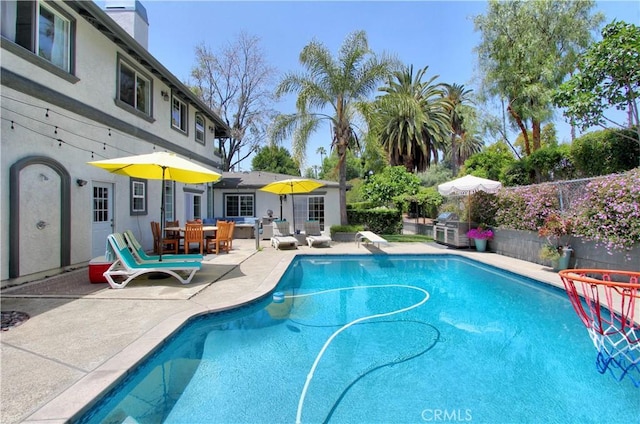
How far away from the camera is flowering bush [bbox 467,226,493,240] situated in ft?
42.0

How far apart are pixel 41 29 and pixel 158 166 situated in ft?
12.9

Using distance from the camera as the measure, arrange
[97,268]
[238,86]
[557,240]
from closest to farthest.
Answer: [97,268] < [557,240] < [238,86]

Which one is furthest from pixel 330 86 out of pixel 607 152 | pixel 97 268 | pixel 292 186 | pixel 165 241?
pixel 97 268

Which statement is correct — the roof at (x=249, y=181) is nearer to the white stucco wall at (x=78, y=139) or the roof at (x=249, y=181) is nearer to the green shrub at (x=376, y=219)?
the green shrub at (x=376, y=219)

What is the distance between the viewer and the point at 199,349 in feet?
15.3

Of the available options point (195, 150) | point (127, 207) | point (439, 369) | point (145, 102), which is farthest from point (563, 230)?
point (195, 150)

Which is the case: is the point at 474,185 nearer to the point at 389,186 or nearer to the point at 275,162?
the point at 389,186

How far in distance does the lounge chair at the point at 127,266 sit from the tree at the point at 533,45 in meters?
18.8

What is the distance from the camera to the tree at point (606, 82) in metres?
10.7

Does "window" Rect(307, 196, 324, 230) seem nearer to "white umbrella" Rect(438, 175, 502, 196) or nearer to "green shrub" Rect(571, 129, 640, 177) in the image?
"white umbrella" Rect(438, 175, 502, 196)

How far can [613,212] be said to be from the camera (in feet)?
24.5

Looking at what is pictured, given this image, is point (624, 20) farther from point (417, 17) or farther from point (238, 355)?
point (238, 355)

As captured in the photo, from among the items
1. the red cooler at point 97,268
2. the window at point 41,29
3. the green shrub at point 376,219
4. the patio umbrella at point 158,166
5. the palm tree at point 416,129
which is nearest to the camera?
Result: the window at point 41,29

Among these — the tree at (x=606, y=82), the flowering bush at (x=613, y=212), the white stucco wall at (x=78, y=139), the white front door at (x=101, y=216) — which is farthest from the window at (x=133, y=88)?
the tree at (x=606, y=82)
